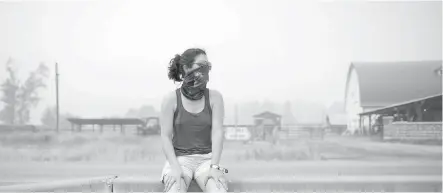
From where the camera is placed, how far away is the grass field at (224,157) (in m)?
4.36

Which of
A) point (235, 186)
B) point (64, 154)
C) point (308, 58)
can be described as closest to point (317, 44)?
point (308, 58)

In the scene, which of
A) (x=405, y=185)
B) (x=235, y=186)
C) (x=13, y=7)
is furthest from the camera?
(x=13, y=7)

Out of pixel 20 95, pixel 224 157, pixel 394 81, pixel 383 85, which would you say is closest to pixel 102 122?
pixel 20 95

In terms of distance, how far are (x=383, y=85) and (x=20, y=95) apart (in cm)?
334

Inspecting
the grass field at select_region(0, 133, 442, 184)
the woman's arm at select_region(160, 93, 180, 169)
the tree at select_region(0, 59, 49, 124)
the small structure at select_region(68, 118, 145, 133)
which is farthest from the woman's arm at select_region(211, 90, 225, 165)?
the tree at select_region(0, 59, 49, 124)

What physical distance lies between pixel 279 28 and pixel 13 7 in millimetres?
2433

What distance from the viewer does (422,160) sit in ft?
14.8

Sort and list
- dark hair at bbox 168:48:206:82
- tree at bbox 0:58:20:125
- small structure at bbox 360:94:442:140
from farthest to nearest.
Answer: small structure at bbox 360:94:442:140 < tree at bbox 0:58:20:125 < dark hair at bbox 168:48:206:82

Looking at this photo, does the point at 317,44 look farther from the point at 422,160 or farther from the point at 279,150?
the point at 422,160

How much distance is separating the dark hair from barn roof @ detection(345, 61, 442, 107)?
3.10 m

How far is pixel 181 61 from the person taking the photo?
1616 mm

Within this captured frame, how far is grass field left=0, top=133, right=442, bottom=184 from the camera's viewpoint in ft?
14.3

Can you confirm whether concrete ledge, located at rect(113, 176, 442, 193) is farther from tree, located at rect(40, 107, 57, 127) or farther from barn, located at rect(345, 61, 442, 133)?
tree, located at rect(40, 107, 57, 127)

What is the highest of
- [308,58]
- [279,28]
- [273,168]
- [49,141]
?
[279,28]
